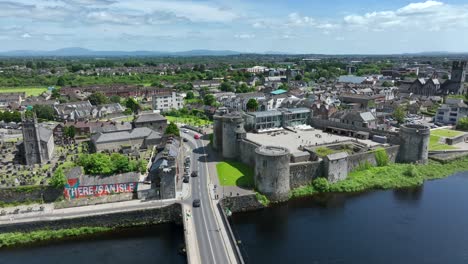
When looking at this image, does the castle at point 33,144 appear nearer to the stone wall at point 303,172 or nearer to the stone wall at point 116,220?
the stone wall at point 116,220

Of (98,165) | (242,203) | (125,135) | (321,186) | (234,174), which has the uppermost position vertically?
(98,165)

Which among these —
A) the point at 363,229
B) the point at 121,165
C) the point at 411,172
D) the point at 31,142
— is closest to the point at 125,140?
the point at 31,142

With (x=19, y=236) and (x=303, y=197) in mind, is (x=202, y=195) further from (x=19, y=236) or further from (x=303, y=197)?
(x=19, y=236)

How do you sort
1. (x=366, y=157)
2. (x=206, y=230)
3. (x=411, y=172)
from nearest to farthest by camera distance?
(x=206, y=230) < (x=411, y=172) < (x=366, y=157)

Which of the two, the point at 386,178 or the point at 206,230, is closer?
the point at 206,230

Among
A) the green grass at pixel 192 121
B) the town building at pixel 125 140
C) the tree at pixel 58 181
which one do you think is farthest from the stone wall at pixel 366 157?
the green grass at pixel 192 121

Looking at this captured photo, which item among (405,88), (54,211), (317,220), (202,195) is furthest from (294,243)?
(405,88)

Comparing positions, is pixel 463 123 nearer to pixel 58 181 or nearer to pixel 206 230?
pixel 206 230
